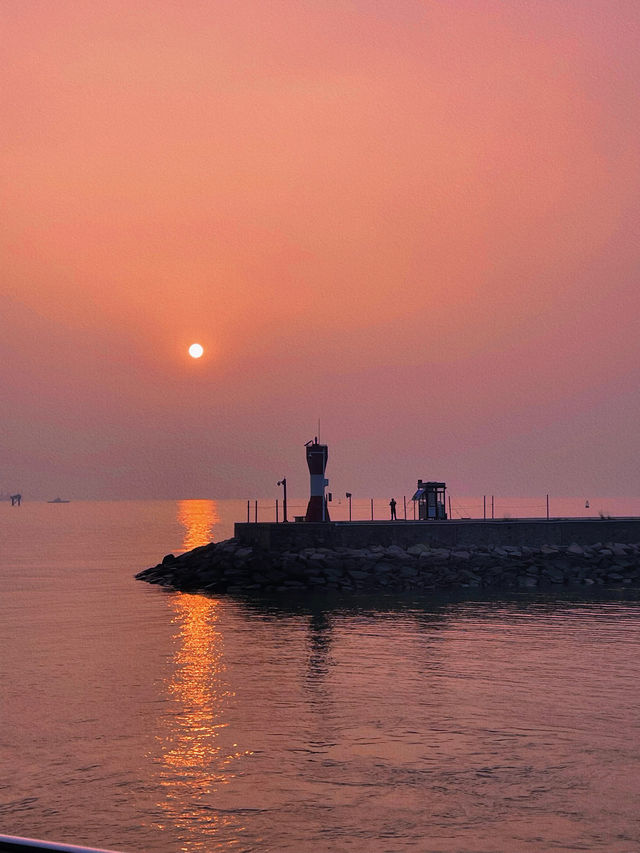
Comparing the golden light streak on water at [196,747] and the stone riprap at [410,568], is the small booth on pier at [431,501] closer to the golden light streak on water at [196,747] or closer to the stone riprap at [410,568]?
the stone riprap at [410,568]

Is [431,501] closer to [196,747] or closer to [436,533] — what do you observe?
[436,533]

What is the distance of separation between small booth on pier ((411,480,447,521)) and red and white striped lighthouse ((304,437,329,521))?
6480 millimetres

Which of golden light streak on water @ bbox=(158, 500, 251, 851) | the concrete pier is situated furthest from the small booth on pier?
golden light streak on water @ bbox=(158, 500, 251, 851)

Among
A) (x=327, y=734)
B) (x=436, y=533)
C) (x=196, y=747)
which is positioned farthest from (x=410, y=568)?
(x=196, y=747)

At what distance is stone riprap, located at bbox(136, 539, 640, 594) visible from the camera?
50.3 meters

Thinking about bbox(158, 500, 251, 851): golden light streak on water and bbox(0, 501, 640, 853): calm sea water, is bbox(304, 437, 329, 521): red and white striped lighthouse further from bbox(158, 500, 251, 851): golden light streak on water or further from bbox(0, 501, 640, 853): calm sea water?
bbox(158, 500, 251, 851): golden light streak on water

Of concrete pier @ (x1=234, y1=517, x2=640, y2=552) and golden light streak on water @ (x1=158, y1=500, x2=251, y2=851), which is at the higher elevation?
concrete pier @ (x1=234, y1=517, x2=640, y2=552)

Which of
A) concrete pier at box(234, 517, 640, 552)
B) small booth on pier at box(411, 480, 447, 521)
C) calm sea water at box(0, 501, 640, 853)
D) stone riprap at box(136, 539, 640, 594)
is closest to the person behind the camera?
calm sea water at box(0, 501, 640, 853)

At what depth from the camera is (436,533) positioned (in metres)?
54.6

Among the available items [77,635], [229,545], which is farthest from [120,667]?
[229,545]

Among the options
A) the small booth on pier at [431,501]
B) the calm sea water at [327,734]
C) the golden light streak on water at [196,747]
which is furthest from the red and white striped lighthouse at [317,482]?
the golden light streak on water at [196,747]

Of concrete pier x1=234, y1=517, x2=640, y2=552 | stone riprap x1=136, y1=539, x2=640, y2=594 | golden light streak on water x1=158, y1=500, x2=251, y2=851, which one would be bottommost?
golden light streak on water x1=158, y1=500, x2=251, y2=851

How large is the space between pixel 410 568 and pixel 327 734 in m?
30.9

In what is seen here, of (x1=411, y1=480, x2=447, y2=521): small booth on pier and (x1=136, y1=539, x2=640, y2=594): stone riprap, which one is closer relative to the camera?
A: (x1=136, y1=539, x2=640, y2=594): stone riprap
